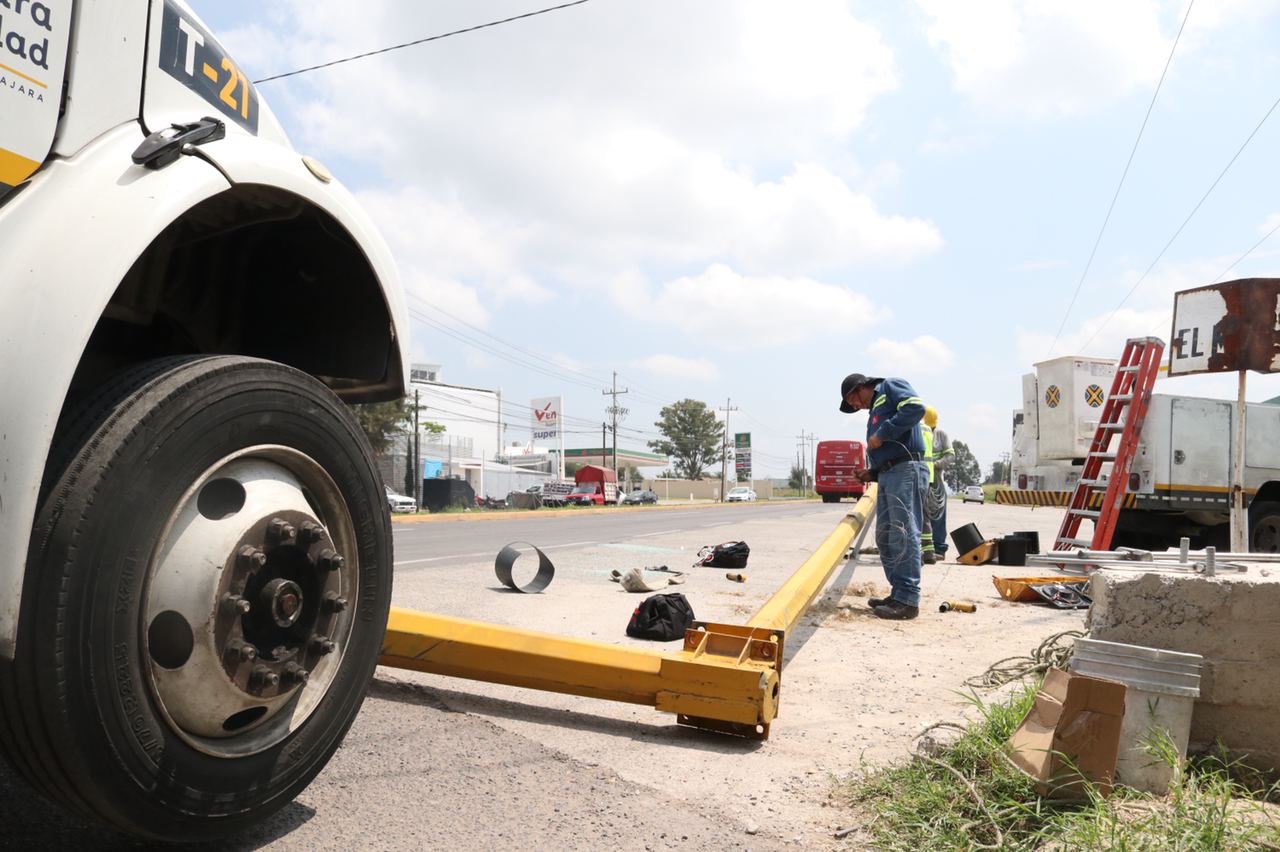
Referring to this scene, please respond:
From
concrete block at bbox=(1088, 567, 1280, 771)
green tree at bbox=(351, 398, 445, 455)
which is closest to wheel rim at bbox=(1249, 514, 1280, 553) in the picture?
concrete block at bbox=(1088, 567, 1280, 771)

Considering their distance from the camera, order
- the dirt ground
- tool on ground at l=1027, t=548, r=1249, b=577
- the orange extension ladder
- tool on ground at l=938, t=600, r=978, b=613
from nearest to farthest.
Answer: the dirt ground < tool on ground at l=1027, t=548, r=1249, b=577 < tool on ground at l=938, t=600, r=978, b=613 < the orange extension ladder

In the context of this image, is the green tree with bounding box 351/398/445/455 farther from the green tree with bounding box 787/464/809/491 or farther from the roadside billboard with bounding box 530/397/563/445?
the green tree with bounding box 787/464/809/491

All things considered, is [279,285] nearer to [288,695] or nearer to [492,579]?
[288,695]

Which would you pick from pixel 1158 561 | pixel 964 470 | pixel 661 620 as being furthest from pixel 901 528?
pixel 964 470

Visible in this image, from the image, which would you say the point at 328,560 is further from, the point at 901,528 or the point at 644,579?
the point at 644,579

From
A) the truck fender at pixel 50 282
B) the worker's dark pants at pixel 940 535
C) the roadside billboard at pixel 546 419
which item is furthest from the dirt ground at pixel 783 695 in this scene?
the roadside billboard at pixel 546 419

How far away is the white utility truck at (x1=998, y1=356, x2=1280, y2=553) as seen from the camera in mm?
9391

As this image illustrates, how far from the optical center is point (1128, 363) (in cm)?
938

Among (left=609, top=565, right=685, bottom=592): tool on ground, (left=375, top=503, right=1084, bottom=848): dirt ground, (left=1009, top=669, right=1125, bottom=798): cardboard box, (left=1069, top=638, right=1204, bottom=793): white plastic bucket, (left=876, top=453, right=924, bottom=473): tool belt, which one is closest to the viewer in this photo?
(left=1009, top=669, right=1125, bottom=798): cardboard box

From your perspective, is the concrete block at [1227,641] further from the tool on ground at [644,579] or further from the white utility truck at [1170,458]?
the white utility truck at [1170,458]

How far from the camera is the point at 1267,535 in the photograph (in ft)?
33.2

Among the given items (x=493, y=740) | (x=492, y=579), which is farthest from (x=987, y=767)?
(x=492, y=579)

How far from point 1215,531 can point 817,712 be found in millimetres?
8701

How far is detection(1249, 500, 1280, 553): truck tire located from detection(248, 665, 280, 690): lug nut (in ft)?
36.5
